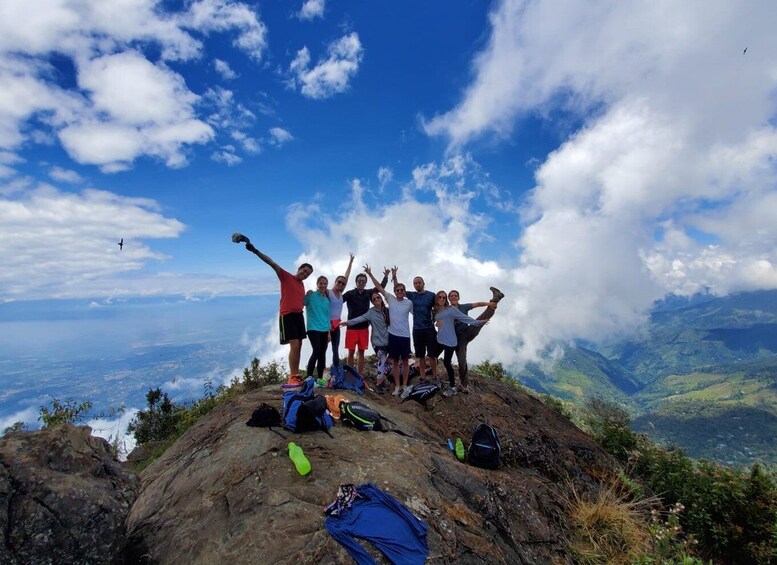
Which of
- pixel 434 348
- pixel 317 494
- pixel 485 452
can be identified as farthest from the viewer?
pixel 434 348

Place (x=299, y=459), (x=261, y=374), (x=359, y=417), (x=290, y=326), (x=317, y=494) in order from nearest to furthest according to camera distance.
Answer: (x=317, y=494), (x=299, y=459), (x=359, y=417), (x=290, y=326), (x=261, y=374)

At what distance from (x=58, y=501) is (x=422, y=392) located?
9420 millimetres

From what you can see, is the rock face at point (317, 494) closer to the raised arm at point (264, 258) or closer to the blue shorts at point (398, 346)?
the blue shorts at point (398, 346)

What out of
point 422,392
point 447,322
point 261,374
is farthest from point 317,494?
point 261,374

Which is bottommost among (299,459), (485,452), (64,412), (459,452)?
(64,412)

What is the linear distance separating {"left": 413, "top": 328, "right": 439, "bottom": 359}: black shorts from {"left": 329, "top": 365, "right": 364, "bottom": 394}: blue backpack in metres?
2.23

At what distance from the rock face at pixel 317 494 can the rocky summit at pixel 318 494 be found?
0.02 metres

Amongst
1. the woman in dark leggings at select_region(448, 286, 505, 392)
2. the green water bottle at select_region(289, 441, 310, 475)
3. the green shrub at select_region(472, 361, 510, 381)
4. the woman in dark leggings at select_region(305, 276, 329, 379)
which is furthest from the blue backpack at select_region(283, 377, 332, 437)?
the green shrub at select_region(472, 361, 510, 381)

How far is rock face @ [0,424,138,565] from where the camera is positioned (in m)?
3.79

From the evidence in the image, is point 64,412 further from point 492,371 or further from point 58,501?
point 492,371

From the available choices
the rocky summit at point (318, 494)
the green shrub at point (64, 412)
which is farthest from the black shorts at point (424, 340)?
the green shrub at point (64, 412)

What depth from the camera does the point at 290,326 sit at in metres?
10.2

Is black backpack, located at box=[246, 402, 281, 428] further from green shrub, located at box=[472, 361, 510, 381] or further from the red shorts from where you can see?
green shrub, located at box=[472, 361, 510, 381]

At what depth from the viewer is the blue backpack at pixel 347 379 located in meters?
11.4
